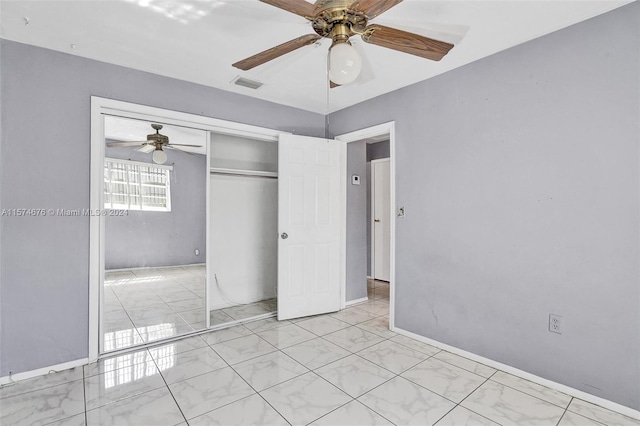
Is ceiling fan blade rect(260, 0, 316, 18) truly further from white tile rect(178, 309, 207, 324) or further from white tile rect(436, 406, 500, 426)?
white tile rect(178, 309, 207, 324)

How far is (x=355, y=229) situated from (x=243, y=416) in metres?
2.67

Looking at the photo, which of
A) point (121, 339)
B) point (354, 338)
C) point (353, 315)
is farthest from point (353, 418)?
point (121, 339)

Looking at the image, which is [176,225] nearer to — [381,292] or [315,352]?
[315,352]

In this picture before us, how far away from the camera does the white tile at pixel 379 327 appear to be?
10.3ft

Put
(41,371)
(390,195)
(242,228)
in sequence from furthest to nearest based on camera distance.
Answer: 1. (242,228)
2. (390,195)
3. (41,371)

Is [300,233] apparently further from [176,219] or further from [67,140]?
[67,140]

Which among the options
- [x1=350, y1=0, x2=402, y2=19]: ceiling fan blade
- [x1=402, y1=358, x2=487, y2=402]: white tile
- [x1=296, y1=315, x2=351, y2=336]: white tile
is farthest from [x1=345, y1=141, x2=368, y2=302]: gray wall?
[x1=350, y1=0, x2=402, y2=19]: ceiling fan blade

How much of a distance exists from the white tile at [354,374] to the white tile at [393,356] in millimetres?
81

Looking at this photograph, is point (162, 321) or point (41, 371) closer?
point (41, 371)

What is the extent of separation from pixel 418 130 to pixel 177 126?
2.38 m

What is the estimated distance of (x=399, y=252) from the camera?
10.5ft

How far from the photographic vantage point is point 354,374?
2344mm

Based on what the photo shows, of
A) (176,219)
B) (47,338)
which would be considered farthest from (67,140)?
(47,338)

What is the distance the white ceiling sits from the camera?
1.94 m
